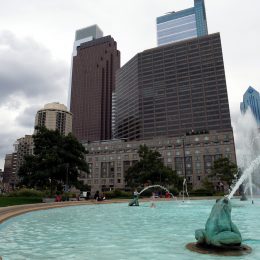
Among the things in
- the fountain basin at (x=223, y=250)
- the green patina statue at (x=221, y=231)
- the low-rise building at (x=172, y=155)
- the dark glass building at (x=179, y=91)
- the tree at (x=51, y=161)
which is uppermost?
the dark glass building at (x=179, y=91)

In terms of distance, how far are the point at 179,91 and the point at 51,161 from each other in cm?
13417

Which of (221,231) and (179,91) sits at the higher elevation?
(179,91)

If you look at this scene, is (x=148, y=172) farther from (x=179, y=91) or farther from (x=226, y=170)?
(x=179, y=91)

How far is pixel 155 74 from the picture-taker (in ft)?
575

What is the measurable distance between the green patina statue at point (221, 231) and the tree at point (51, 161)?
115ft

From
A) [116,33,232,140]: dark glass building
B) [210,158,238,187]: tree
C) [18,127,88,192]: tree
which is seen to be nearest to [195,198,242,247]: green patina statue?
[18,127,88,192]: tree

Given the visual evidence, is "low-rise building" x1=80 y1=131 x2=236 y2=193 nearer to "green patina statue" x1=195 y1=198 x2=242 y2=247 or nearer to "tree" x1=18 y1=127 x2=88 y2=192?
"tree" x1=18 y1=127 x2=88 y2=192

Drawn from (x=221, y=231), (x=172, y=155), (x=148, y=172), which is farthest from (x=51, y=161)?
(x=172, y=155)

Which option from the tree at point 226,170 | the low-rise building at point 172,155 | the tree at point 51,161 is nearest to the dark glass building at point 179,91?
the low-rise building at point 172,155

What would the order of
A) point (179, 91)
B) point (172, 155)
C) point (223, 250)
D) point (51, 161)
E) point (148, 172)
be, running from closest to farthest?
point (223, 250) → point (51, 161) → point (148, 172) → point (172, 155) → point (179, 91)

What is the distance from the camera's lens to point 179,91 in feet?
545

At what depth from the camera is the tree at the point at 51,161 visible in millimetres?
41562

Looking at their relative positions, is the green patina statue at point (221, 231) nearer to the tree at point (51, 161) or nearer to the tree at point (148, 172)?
the tree at point (51, 161)

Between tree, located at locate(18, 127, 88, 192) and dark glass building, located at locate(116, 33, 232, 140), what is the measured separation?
4671 inches
